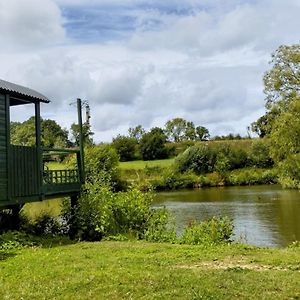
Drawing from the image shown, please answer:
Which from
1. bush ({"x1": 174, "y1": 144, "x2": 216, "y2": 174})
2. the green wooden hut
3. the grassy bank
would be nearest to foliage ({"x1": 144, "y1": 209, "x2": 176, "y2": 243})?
the green wooden hut

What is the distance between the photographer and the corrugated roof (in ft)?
53.3

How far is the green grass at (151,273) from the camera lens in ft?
26.9

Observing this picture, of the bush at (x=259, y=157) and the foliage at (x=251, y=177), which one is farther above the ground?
the bush at (x=259, y=157)

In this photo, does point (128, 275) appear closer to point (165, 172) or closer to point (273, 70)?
point (273, 70)

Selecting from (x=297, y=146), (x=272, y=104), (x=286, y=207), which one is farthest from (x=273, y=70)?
(x=286, y=207)

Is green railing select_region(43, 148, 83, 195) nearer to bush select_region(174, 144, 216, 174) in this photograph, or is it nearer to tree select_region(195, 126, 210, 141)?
bush select_region(174, 144, 216, 174)

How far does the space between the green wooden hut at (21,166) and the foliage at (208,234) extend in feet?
18.2

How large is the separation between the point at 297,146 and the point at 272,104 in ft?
10.7

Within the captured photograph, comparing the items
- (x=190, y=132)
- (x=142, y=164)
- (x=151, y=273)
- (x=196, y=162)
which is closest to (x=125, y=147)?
(x=142, y=164)

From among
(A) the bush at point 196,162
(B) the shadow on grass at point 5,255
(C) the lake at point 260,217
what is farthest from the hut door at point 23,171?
(A) the bush at point 196,162

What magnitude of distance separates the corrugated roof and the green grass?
5.71 m

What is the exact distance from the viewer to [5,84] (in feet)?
54.0

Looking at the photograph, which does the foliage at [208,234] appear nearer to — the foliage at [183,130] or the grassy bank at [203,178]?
the grassy bank at [203,178]

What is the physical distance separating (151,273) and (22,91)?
9.92m
